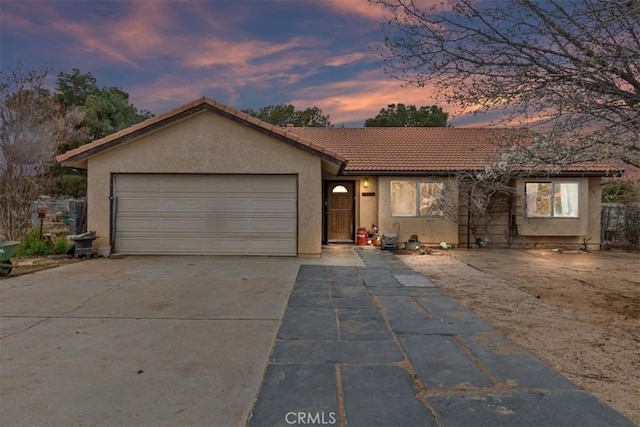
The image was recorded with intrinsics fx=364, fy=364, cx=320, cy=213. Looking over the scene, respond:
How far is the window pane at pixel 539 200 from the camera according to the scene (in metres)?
13.0

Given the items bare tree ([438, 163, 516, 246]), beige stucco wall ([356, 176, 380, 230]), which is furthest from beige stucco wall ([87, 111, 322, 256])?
bare tree ([438, 163, 516, 246])

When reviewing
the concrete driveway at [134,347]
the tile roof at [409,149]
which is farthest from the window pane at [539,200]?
the concrete driveway at [134,347]

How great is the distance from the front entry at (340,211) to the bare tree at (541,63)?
8161 mm

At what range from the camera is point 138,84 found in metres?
14.5

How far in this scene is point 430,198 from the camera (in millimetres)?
12938

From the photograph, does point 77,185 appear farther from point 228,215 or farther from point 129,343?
point 129,343

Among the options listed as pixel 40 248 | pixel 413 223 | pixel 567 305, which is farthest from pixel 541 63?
pixel 40 248

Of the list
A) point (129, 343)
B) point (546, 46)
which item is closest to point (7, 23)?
point (129, 343)

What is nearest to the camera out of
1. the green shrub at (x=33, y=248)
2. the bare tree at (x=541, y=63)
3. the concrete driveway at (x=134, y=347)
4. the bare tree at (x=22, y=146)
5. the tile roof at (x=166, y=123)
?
the concrete driveway at (x=134, y=347)

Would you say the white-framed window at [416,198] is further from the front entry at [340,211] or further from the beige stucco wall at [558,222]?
the beige stucco wall at [558,222]

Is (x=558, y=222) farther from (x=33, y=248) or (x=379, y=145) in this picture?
(x=33, y=248)

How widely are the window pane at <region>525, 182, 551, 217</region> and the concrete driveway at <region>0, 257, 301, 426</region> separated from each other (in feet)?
33.5

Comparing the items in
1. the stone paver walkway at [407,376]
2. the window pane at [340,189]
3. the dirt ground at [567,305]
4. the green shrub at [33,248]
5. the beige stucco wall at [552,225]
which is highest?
the window pane at [340,189]

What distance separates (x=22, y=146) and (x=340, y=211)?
10747mm
